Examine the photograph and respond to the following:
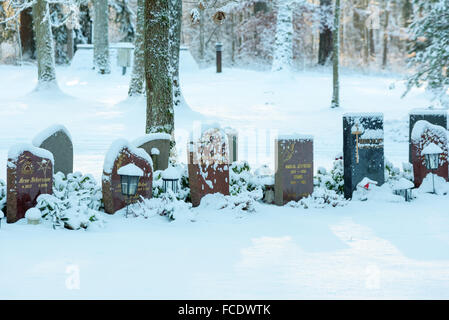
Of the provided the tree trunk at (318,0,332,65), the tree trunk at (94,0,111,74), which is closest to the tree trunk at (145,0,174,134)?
the tree trunk at (94,0,111,74)

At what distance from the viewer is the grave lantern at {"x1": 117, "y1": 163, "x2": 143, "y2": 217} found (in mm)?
7953

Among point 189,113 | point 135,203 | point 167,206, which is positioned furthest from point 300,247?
point 189,113

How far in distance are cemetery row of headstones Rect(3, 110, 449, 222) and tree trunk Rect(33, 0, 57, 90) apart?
12610mm

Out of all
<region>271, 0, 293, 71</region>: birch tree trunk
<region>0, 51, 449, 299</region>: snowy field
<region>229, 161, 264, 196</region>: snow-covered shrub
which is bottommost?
<region>0, 51, 449, 299</region>: snowy field

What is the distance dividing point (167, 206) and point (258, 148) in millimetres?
7142

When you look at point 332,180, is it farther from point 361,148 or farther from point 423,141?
point 423,141

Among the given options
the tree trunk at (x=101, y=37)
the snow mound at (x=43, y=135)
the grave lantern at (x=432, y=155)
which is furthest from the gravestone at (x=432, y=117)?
the tree trunk at (x=101, y=37)

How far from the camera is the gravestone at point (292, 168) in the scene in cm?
907

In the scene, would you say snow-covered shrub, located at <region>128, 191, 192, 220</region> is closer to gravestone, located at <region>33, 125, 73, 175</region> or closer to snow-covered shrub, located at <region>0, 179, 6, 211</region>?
snow-covered shrub, located at <region>0, 179, 6, 211</region>

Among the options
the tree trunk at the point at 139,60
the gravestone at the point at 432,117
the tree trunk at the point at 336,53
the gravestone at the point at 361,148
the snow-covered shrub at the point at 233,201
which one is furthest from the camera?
the tree trunk at the point at 336,53

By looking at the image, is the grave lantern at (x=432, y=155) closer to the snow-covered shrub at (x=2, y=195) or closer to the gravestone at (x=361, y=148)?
the gravestone at (x=361, y=148)

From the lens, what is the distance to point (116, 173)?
8219 mm

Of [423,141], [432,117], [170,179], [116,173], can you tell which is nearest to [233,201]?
[170,179]

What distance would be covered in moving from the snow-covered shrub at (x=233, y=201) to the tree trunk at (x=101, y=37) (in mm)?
18353
